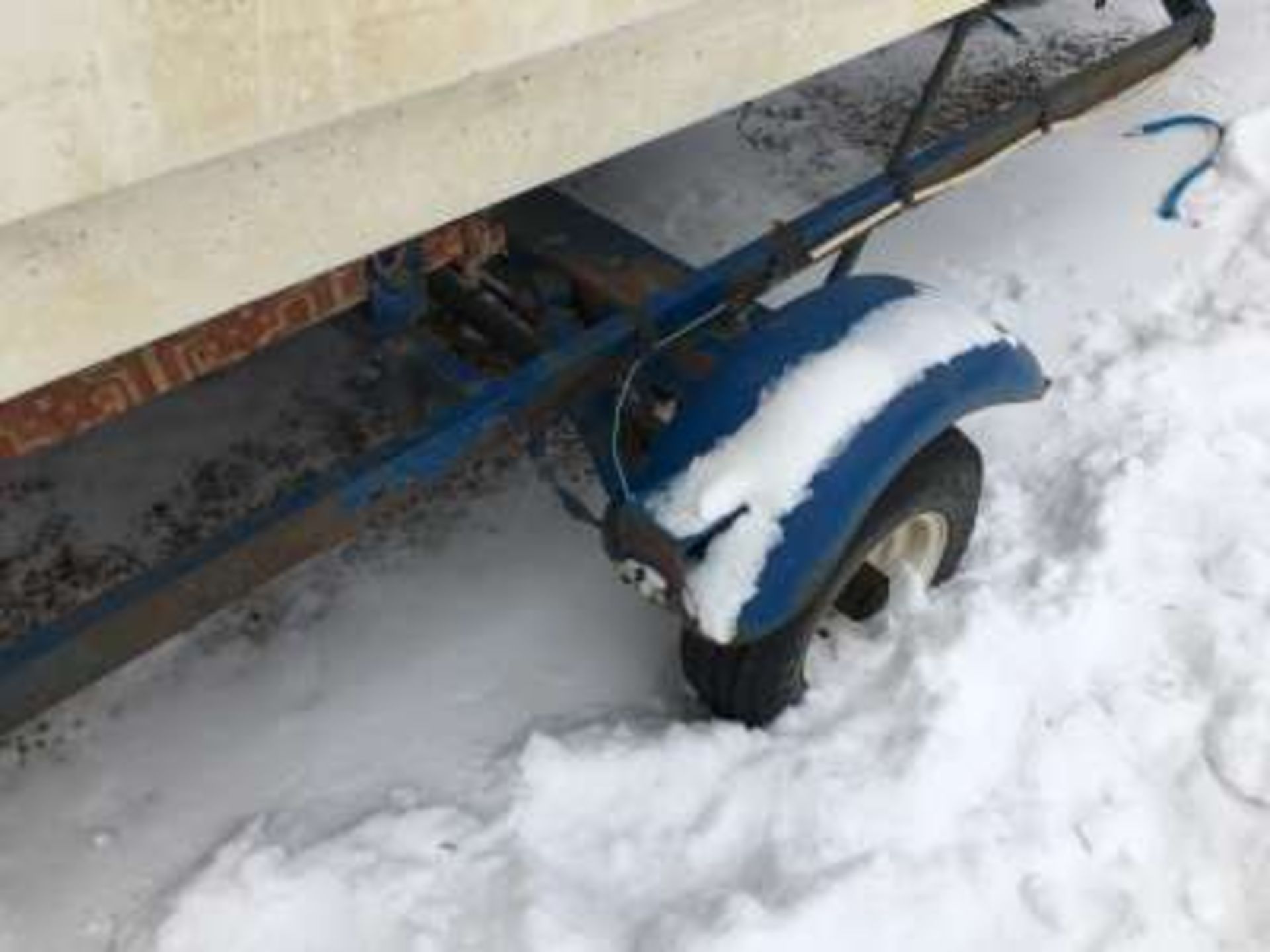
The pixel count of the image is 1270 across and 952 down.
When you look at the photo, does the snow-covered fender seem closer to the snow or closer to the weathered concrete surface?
the snow

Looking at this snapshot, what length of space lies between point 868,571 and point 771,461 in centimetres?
58

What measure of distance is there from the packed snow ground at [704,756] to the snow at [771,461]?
1.63ft

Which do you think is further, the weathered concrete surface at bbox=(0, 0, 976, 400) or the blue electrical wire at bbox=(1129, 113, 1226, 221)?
the blue electrical wire at bbox=(1129, 113, 1226, 221)

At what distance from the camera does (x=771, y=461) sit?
7.13 ft

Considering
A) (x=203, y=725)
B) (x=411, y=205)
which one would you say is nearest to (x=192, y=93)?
(x=411, y=205)

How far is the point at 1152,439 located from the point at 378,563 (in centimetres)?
194

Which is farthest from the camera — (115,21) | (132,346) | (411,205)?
(411,205)

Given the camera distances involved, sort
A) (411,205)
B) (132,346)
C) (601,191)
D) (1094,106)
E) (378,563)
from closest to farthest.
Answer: (132,346) < (411,205) < (378,563) < (1094,106) < (601,191)

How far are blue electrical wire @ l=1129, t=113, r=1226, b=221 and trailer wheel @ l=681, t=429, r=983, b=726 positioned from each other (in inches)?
76.4

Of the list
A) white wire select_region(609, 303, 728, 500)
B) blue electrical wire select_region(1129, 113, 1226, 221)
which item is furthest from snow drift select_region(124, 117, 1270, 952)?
blue electrical wire select_region(1129, 113, 1226, 221)

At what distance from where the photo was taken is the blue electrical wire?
4105 millimetres

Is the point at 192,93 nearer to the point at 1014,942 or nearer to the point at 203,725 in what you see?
the point at 203,725

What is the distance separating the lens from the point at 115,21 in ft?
4.08

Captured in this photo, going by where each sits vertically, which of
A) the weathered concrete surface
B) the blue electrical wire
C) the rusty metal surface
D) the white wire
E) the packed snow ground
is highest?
the weathered concrete surface
